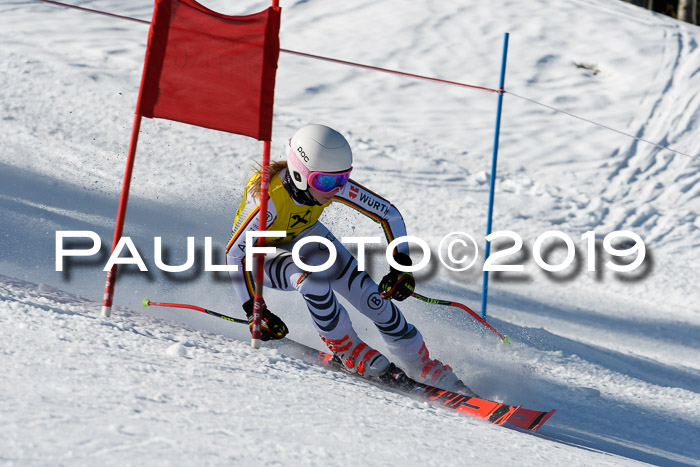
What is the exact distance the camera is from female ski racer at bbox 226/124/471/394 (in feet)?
12.1

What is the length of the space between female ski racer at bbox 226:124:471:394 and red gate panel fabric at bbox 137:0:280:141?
0.34 meters

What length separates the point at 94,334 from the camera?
3090mm

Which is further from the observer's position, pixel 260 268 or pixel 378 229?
pixel 378 229

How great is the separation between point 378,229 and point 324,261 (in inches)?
153

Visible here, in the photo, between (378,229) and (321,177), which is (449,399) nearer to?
(321,177)

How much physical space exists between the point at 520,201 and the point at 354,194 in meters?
5.36

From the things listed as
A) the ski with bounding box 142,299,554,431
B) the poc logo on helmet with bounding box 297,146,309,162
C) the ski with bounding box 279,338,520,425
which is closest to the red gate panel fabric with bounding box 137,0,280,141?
the poc logo on helmet with bounding box 297,146,309,162

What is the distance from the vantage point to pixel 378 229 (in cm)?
782

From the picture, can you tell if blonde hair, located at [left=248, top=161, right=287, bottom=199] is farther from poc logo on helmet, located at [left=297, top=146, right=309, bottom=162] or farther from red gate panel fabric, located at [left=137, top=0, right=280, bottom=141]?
red gate panel fabric, located at [left=137, top=0, right=280, bottom=141]

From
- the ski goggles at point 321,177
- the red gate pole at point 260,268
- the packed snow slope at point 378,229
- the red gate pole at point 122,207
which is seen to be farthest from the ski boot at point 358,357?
the red gate pole at point 122,207

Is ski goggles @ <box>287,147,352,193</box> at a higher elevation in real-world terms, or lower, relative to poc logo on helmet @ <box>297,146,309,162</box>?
lower

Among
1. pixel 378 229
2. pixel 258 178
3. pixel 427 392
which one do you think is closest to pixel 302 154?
pixel 258 178

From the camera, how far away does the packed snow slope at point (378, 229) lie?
2.49 meters

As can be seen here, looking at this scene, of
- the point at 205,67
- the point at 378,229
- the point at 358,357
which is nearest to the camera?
the point at 205,67
